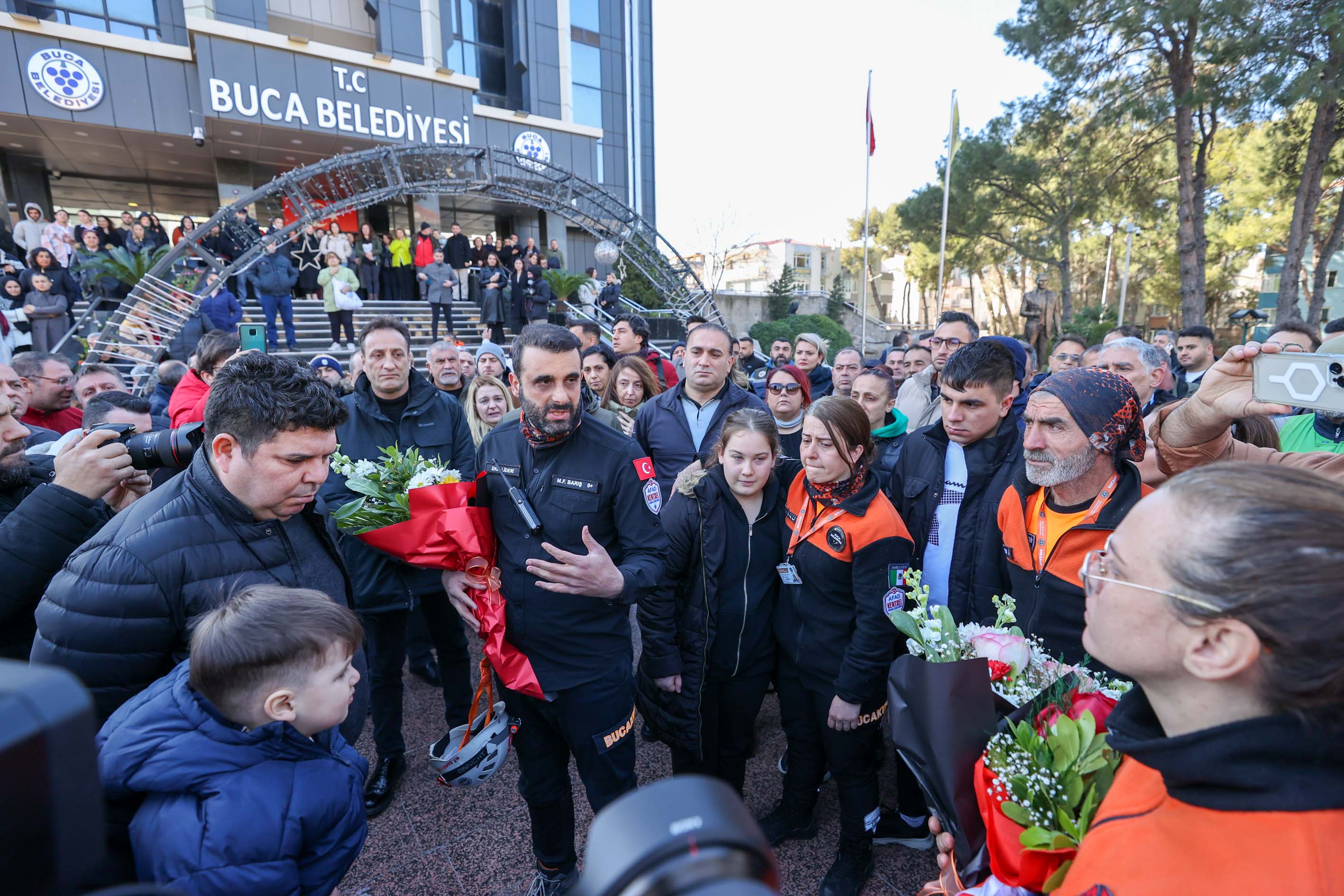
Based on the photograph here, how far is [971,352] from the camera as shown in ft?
9.50

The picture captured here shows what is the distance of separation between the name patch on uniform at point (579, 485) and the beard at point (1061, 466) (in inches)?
62.8

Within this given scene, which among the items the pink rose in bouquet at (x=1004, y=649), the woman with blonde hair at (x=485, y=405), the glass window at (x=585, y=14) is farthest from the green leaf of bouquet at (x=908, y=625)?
the glass window at (x=585, y=14)

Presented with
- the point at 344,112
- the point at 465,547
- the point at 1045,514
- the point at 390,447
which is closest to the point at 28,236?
the point at 344,112

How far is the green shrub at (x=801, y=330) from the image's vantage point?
67.7 feet

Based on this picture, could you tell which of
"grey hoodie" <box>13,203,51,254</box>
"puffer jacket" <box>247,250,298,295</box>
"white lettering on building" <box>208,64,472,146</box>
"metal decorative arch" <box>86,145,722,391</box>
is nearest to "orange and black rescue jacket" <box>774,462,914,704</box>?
"metal decorative arch" <box>86,145,722,391</box>

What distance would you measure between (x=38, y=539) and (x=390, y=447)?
1397 mm

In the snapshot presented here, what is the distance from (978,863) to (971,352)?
205 centimetres

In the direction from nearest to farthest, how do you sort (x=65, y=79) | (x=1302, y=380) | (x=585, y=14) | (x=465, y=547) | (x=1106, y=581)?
1. (x=1106, y=581)
2. (x=1302, y=380)
3. (x=465, y=547)
4. (x=65, y=79)
5. (x=585, y=14)

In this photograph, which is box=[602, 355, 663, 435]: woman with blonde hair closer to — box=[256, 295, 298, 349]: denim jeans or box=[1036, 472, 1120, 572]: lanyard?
box=[1036, 472, 1120, 572]: lanyard

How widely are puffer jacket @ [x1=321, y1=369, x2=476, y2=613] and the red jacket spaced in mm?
1067

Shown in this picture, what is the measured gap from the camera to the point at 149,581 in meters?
1.66

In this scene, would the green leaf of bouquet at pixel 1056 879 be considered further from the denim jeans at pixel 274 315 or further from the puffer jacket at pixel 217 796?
the denim jeans at pixel 274 315

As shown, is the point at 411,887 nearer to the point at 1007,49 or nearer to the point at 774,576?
the point at 774,576

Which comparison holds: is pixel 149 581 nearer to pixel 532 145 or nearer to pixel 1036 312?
pixel 1036 312
